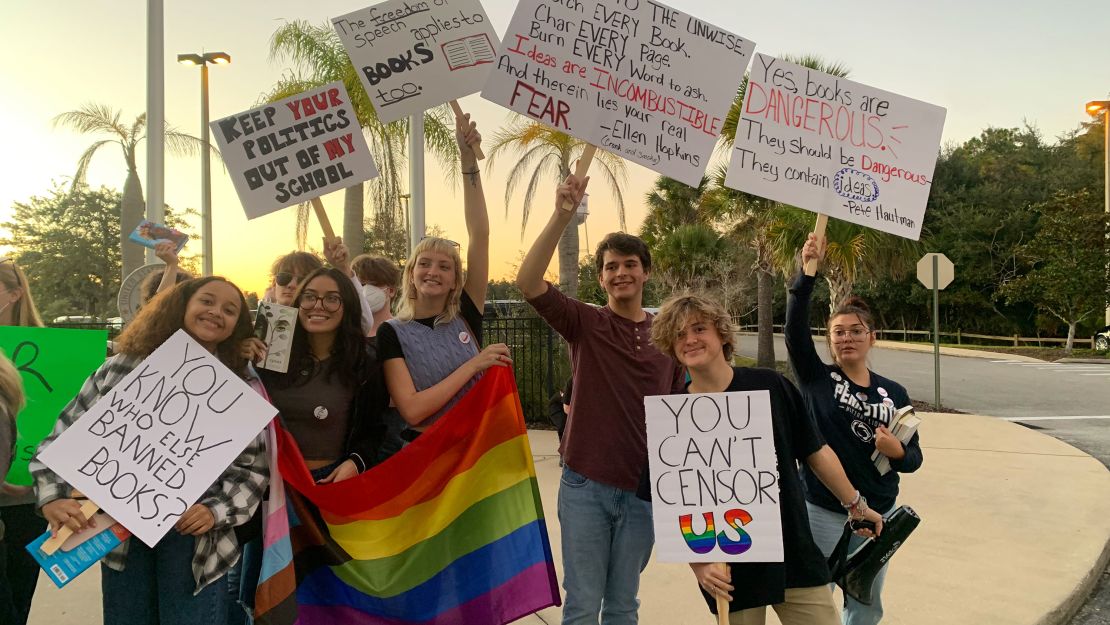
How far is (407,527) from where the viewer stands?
2953 mm

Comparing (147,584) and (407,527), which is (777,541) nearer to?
(407,527)

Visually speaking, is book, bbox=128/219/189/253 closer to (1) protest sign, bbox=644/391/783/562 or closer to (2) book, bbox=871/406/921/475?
(1) protest sign, bbox=644/391/783/562

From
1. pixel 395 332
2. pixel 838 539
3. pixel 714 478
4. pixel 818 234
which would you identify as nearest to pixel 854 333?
pixel 818 234

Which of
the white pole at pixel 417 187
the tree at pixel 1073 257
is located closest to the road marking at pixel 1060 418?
the white pole at pixel 417 187

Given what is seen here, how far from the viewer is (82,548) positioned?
2.26m

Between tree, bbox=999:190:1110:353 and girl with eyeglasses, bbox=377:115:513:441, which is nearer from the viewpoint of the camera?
girl with eyeglasses, bbox=377:115:513:441

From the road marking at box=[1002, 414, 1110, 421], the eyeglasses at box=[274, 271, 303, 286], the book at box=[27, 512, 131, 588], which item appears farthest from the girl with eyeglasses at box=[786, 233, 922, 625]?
the road marking at box=[1002, 414, 1110, 421]

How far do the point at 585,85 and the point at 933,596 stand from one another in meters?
3.57

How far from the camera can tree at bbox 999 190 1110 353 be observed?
25.3 meters

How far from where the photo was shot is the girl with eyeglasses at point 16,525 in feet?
8.91

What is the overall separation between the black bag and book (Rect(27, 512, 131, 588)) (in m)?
2.45

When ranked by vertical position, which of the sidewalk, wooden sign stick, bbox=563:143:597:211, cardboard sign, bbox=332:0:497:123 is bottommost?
the sidewalk

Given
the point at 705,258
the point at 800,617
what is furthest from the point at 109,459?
the point at 705,258

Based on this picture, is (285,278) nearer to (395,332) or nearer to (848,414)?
(395,332)
